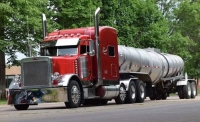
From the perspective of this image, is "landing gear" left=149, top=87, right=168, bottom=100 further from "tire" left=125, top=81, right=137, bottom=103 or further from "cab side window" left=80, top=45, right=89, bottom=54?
"cab side window" left=80, top=45, right=89, bottom=54

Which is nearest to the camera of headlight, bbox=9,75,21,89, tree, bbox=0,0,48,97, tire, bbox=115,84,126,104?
headlight, bbox=9,75,21,89

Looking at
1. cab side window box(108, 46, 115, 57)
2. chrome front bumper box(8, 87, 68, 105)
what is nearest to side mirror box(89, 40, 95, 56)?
cab side window box(108, 46, 115, 57)

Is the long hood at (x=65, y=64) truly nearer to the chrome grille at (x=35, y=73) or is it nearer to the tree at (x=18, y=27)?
the chrome grille at (x=35, y=73)

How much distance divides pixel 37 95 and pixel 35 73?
88 centimetres

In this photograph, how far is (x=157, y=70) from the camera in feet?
103

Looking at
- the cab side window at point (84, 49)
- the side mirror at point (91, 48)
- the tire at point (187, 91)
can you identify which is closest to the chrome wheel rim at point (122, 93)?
the side mirror at point (91, 48)

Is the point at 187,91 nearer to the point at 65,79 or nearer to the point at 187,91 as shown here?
the point at 187,91

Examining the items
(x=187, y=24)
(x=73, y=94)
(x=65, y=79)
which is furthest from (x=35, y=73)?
(x=187, y=24)

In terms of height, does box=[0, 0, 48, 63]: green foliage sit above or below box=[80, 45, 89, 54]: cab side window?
above

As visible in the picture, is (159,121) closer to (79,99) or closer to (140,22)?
(79,99)

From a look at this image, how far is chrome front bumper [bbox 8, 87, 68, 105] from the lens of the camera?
69.6ft

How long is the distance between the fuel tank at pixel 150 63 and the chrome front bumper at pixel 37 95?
19.8ft

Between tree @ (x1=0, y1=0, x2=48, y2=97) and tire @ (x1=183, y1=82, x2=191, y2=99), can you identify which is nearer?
tire @ (x1=183, y1=82, x2=191, y2=99)

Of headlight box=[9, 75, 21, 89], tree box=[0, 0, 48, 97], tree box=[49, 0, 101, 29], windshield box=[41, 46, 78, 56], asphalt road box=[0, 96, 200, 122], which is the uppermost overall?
tree box=[49, 0, 101, 29]
